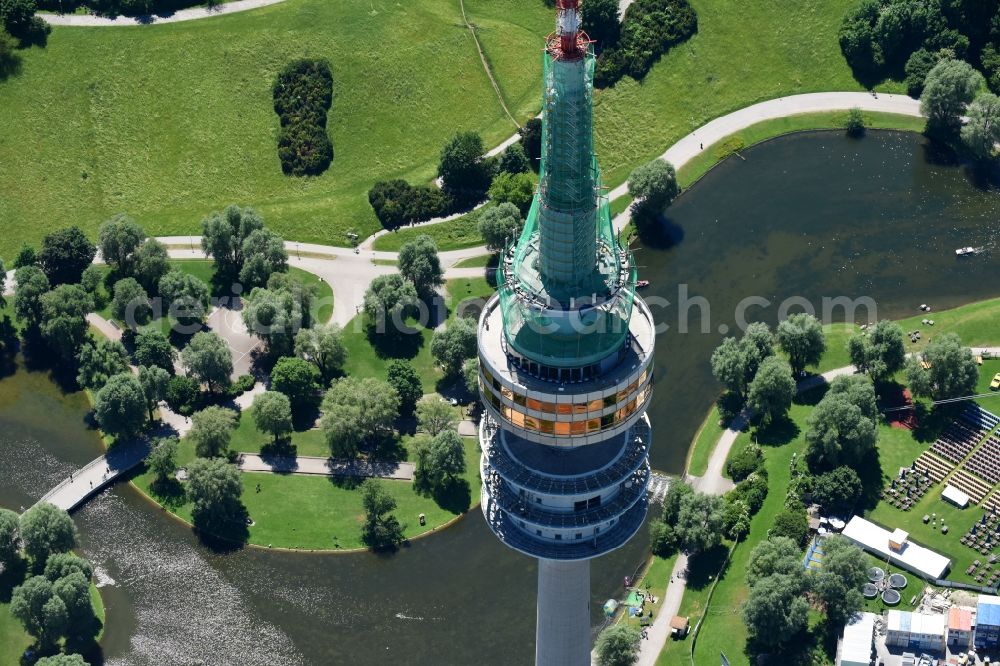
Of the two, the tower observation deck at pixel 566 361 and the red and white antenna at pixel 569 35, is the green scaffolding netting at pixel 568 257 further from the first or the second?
the red and white antenna at pixel 569 35

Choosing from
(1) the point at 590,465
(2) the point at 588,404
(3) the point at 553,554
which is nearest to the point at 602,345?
(2) the point at 588,404

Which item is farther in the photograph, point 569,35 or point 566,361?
point 566,361

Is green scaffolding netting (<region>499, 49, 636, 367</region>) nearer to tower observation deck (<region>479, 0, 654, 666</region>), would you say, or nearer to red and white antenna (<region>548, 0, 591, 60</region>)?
tower observation deck (<region>479, 0, 654, 666</region>)

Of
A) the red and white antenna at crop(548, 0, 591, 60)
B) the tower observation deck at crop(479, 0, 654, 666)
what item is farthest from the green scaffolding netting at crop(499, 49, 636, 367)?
the red and white antenna at crop(548, 0, 591, 60)

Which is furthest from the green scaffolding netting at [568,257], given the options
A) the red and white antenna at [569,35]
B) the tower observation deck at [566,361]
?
the red and white antenna at [569,35]

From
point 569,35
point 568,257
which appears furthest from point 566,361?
point 569,35

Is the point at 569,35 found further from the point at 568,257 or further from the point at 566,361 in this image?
the point at 566,361
